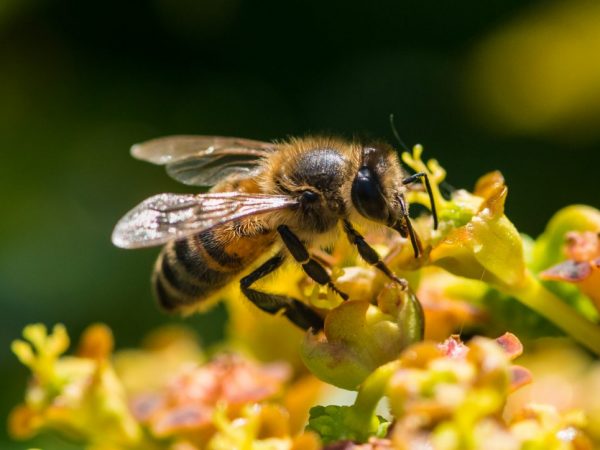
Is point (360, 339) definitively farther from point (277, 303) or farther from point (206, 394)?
point (206, 394)

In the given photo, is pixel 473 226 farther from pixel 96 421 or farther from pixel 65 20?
pixel 65 20

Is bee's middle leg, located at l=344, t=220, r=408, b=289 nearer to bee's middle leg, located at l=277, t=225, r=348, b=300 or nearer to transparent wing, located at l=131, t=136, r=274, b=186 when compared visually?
bee's middle leg, located at l=277, t=225, r=348, b=300

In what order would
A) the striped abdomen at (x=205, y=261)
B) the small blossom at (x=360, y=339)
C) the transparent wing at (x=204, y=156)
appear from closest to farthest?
the small blossom at (x=360, y=339), the striped abdomen at (x=205, y=261), the transparent wing at (x=204, y=156)

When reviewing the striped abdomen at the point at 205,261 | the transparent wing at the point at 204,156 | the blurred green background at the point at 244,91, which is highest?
the blurred green background at the point at 244,91

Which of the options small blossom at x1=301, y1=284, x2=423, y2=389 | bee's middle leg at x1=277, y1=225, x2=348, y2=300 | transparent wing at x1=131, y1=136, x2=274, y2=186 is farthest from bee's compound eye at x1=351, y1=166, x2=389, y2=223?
transparent wing at x1=131, y1=136, x2=274, y2=186

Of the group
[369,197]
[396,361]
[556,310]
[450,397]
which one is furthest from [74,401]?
[450,397]

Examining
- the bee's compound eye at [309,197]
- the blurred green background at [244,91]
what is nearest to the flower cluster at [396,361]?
the bee's compound eye at [309,197]

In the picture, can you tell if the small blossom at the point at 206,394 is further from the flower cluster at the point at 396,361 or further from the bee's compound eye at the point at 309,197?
the bee's compound eye at the point at 309,197

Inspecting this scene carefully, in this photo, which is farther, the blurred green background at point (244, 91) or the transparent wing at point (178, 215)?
the blurred green background at point (244, 91)
